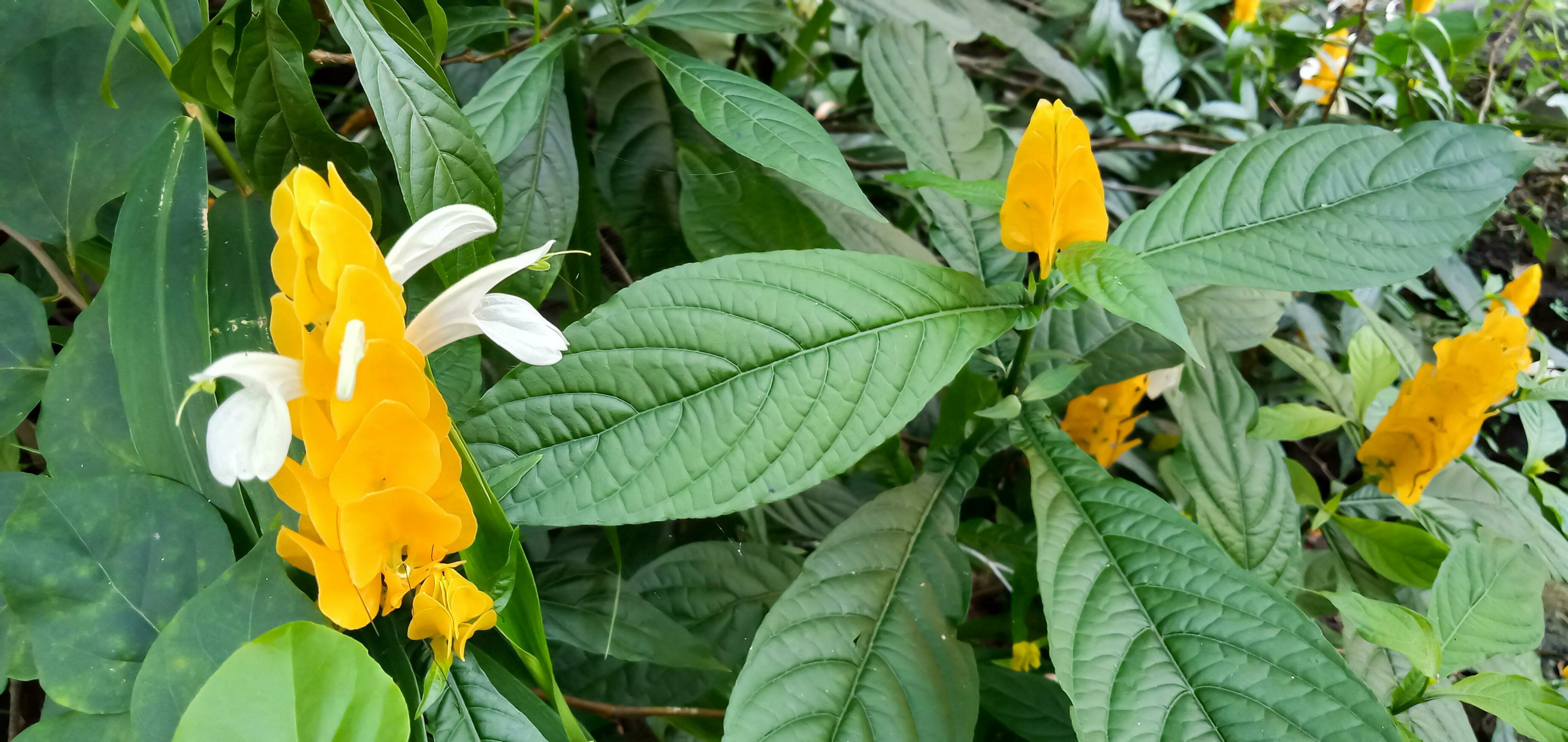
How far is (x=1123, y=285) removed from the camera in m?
0.47

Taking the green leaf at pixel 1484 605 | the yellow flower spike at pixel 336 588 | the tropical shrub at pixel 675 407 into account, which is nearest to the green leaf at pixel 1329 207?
the tropical shrub at pixel 675 407

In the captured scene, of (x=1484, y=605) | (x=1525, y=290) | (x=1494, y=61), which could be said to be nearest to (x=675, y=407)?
(x=1484, y=605)

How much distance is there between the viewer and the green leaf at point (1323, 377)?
2.83ft

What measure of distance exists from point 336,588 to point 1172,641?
17.4 inches

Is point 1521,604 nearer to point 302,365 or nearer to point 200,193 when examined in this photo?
point 302,365

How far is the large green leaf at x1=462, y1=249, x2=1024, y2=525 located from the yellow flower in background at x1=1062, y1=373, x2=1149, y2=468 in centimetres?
35

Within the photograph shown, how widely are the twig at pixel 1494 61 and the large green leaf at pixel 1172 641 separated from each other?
1089mm

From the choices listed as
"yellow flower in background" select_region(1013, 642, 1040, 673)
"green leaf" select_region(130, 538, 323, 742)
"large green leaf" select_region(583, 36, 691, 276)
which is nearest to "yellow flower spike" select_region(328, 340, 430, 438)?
"green leaf" select_region(130, 538, 323, 742)

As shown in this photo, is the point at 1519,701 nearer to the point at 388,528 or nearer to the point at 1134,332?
the point at 1134,332

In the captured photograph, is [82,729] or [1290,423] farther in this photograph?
[1290,423]

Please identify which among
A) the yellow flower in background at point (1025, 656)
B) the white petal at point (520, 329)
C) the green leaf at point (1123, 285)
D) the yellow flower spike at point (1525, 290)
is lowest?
the yellow flower in background at point (1025, 656)

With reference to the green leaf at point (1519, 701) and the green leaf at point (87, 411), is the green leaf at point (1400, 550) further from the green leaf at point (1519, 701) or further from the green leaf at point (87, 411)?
the green leaf at point (87, 411)

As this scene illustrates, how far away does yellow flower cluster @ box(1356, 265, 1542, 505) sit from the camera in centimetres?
69

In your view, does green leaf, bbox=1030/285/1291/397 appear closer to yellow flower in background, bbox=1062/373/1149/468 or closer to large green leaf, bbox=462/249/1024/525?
yellow flower in background, bbox=1062/373/1149/468
